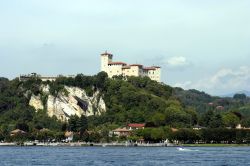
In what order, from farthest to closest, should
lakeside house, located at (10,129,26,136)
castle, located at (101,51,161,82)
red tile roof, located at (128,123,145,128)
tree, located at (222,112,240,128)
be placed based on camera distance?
castle, located at (101,51,161,82), lakeside house, located at (10,129,26,136), tree, located at (222,112,240,128), red tile roof, located at (128,123,145,128)

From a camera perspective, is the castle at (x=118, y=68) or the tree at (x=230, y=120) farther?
the castle at (x=118, y=68)

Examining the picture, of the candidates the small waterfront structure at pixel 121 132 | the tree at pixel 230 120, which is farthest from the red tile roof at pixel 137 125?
the tree at pixel 230 120

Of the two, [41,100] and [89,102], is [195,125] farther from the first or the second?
[41,100]

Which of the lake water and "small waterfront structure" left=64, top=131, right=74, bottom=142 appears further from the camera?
"small waterfront structure" left=64, top=131, right=74, bottom=142

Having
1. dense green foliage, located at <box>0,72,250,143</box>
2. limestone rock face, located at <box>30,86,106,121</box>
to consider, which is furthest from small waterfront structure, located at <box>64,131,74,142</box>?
limestone rock face, located at <box>30,86,106,121</box>

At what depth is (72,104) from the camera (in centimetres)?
16550

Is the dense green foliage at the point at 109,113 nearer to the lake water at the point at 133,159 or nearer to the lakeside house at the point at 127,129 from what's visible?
the lakeside house at the point at 127,129

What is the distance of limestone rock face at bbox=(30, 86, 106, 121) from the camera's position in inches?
6516

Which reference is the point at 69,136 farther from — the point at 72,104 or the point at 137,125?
the point at 137,125

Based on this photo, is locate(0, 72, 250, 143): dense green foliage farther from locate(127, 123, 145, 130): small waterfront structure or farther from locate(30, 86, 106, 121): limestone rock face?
locate(127, 123, 145, 130): small waterfront structure

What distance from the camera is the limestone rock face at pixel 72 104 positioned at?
166 m

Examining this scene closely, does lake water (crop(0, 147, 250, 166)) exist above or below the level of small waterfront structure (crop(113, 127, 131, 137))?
below

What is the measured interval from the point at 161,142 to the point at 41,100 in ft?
130

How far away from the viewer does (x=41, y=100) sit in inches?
6619
